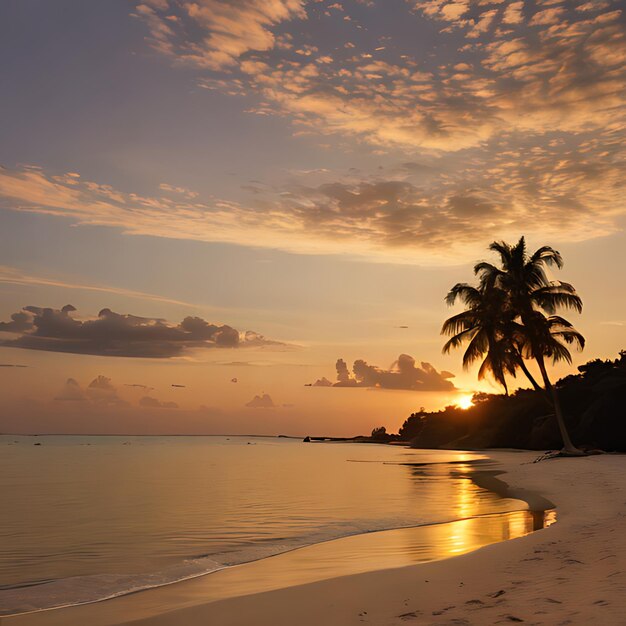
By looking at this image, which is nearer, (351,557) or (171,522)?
(351,557)

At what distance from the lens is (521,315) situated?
38.9 meters

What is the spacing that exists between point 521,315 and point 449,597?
34.4 metres

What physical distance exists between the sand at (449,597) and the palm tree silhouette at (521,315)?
29.5 metres

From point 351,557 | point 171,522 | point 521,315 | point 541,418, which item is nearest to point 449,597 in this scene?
point 351,557

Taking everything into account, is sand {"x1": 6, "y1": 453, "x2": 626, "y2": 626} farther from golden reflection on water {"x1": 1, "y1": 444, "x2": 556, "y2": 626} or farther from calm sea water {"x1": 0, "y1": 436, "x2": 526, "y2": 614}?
calm sea water {"x1": 0, "y1": 436, "x2": 526, "y2": 614}

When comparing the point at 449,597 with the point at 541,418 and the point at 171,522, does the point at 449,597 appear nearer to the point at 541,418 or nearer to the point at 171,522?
the point at 171,522

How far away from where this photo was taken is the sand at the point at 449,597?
588 centimetres

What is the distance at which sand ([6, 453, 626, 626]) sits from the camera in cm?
588

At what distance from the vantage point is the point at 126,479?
1305 inches

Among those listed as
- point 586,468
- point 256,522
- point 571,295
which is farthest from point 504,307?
point 256,522

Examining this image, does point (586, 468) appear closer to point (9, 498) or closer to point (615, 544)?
point (615, 544)

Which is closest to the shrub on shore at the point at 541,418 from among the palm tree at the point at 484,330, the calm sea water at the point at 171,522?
the palm tree at the point at 484,330

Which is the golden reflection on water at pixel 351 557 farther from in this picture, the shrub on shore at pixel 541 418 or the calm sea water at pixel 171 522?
the shrub on shore at pixel 541 418

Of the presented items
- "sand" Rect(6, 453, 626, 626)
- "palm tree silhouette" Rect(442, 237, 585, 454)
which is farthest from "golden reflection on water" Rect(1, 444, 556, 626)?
"palm tree silhouette" Rect(442, 237, 585, 454)
